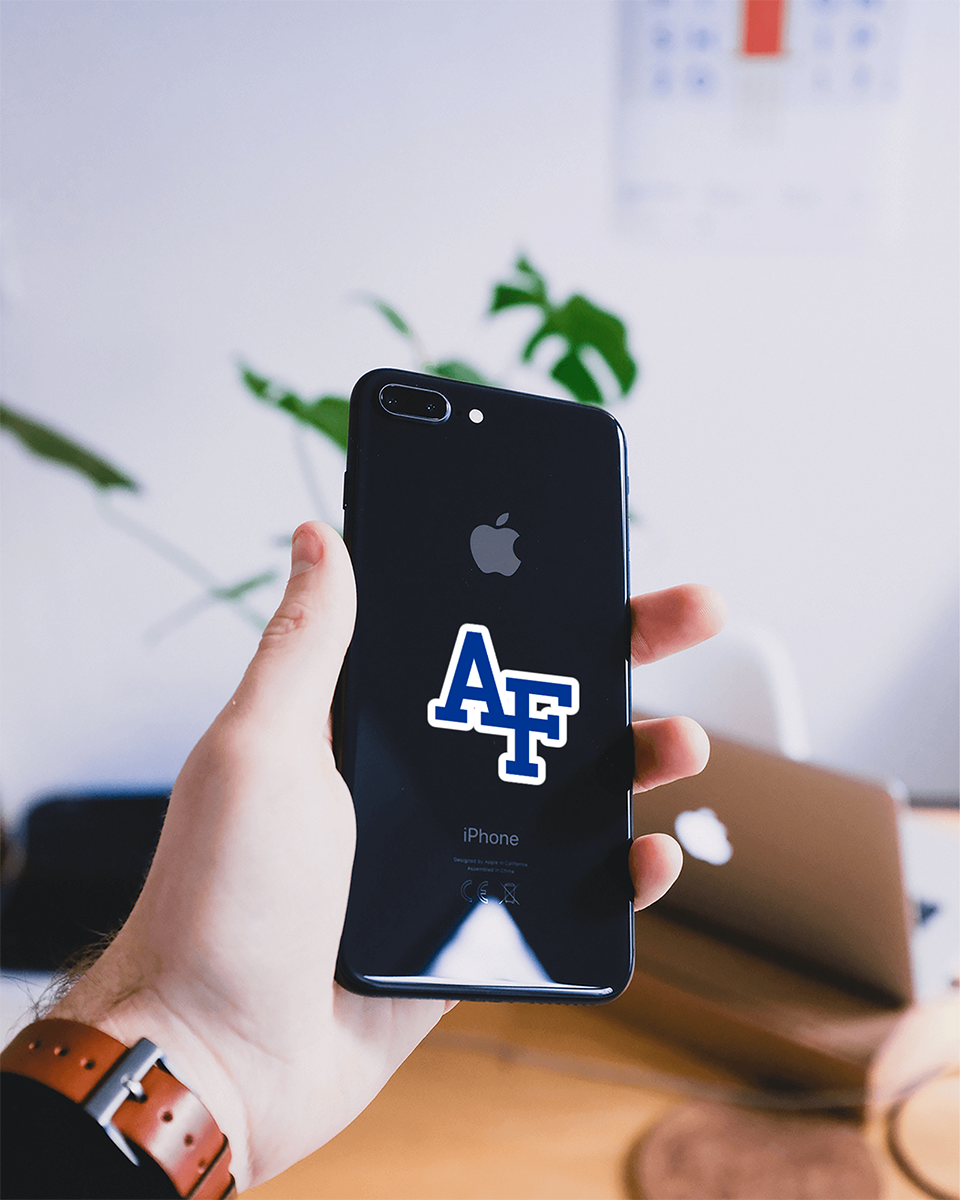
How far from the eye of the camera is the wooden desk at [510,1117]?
0.62 meters

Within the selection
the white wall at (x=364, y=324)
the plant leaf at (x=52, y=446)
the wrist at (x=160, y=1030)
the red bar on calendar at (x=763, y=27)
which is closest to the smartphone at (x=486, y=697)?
the wrist at (x=160, y=1030)

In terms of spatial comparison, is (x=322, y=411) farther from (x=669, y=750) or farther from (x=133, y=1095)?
(x=133, y=1095)

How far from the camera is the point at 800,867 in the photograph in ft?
2.16

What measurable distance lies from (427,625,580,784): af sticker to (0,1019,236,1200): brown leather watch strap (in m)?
Result: 0.26

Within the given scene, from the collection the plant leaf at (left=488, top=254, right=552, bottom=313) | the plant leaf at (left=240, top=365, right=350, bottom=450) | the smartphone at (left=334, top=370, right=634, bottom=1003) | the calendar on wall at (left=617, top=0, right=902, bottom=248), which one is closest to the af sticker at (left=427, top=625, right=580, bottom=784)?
the smartphone at (left=334, top=370, right=634, bottom=1003)

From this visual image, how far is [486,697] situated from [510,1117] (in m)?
0.37

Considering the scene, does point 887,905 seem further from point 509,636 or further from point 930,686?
point 930,686

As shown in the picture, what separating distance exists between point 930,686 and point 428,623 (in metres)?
1.40

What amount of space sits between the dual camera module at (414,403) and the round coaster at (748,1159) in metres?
0.59

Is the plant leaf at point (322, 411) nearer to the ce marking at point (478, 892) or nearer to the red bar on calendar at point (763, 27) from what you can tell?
the ce marking at point (478, 892)

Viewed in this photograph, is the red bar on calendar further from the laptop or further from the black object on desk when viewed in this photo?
the black object on desk

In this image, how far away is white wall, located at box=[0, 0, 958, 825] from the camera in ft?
4.57

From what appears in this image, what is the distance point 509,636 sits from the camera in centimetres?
60

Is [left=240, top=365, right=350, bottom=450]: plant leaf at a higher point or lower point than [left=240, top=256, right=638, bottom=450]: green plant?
lower
